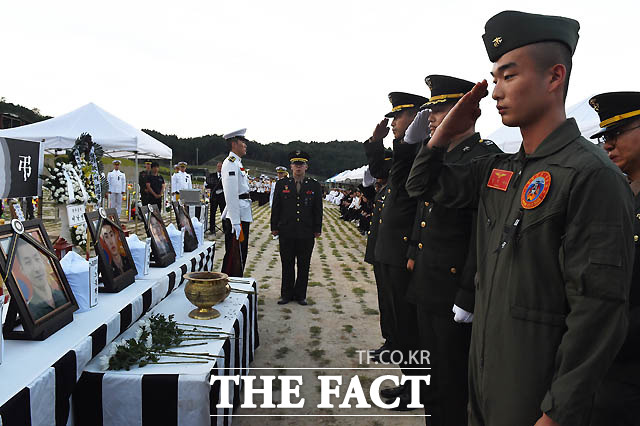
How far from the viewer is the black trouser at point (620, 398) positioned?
58.4 inches

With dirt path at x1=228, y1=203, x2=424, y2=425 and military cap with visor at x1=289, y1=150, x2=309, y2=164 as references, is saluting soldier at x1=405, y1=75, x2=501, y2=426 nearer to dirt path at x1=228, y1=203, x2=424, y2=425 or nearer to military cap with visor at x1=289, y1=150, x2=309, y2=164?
dirt path at x1=228, y1=203, x2=424, y2=425

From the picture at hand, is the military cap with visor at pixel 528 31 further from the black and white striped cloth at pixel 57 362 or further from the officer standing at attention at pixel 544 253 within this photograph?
the black and white striped cloth at pixel 57 362

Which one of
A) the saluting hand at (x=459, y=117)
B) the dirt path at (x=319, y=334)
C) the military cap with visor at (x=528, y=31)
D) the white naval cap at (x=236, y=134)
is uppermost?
the white naval cap at (x=236, y=134)

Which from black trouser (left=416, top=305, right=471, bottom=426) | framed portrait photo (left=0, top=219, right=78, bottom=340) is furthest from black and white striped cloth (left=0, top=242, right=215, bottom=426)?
black trouser (left=416, top=305, right=471, bottom=426)

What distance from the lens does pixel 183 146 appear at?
68.5 metres

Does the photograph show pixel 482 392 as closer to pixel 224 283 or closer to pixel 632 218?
pixel 632 218

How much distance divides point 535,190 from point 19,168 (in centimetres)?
341

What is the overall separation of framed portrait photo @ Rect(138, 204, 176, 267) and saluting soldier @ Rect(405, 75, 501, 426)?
2.03 metres

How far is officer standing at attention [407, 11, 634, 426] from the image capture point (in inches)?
38.4

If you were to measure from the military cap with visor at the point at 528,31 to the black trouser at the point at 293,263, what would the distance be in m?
4.24

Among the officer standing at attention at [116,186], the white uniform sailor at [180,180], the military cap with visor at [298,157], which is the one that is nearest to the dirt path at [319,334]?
the military cap with visor at [298,157]

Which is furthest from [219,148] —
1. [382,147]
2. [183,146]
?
[382,147]

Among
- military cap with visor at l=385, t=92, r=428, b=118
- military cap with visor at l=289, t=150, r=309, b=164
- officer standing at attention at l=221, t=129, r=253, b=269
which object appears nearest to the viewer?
military cap with visor at l=385, t=92, r=428, b=118

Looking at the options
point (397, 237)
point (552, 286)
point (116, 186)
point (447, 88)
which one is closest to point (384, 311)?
point (397, 237)
